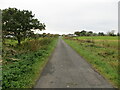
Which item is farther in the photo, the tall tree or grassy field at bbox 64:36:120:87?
the tall tree

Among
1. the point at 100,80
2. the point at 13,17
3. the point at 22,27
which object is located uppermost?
the point at 13,17

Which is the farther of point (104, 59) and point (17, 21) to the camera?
point (17, 21)

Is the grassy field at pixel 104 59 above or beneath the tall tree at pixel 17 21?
beneath

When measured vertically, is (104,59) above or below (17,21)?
below

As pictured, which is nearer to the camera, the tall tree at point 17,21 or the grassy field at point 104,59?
the grassy field at point 104,59

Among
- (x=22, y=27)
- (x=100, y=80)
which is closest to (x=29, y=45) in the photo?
(x=22, y=27)

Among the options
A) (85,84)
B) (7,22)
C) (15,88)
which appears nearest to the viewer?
(15,88)

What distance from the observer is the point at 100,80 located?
5793 millimetres

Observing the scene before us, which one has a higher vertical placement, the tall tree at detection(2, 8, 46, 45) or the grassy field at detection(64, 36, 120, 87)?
the tall tree at detection(2, 8, 46, 45)

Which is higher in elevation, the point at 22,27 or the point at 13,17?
the point at 13,17

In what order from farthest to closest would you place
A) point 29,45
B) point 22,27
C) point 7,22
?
point 22,27
point 7,22
point 29,45

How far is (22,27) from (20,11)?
2.96 meters

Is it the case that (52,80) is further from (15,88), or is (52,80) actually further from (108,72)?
(108,72)

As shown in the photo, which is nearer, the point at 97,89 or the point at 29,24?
the point at 97,89
